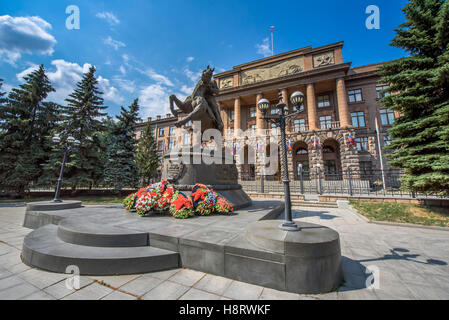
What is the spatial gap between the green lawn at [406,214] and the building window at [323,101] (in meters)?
20.5

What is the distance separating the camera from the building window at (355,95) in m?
24.8

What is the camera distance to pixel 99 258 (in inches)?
96.8

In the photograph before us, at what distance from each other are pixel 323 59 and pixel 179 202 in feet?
93.1

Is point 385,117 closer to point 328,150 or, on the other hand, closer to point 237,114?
point 328,150

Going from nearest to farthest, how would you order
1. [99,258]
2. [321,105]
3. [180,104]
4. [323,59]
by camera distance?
1. [99,258]
2. [180,104]
3. [323,59]
4. [321,105]

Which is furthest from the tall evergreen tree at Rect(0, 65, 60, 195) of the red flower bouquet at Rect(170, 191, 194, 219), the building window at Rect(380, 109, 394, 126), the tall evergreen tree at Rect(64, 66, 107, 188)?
the building window at Rect(380, 109, 394, 126)

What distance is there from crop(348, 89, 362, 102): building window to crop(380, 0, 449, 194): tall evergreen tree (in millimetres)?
18540

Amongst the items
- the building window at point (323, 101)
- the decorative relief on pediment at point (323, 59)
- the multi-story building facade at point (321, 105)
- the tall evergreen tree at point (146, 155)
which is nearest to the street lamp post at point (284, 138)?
the multi-story building facade at point (321, 105)

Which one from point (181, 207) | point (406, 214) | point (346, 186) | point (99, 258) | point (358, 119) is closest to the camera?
point (99, 258)

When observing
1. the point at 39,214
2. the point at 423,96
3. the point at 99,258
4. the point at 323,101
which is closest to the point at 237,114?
the point at 323,101

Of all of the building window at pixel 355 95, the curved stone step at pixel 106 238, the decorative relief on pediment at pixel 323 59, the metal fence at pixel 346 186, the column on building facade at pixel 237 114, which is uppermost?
the decorative relief on pediment at pixel 323 59

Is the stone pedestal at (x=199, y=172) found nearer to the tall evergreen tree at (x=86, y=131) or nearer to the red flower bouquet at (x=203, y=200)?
the red flower bouquet at (x=203, y=200)

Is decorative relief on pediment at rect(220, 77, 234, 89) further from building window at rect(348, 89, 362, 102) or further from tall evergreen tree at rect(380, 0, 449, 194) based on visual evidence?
tall evergreen tree at rect(380, 0, 449, 194)
